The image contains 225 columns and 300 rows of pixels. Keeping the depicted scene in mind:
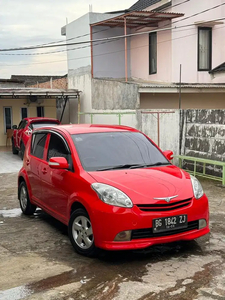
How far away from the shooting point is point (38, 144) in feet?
22.9

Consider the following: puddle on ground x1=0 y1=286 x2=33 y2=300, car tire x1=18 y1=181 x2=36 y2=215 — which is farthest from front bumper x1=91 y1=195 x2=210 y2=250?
car tire x1=18 y1=181 x2=36 y2=215

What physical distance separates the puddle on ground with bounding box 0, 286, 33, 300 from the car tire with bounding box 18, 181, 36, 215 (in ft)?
9.99

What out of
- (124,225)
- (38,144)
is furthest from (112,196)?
(38,144)

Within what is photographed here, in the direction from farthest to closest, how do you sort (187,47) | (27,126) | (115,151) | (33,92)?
1. (33,92)
2. (187,47)
3. (27,126)
4. (115,151)

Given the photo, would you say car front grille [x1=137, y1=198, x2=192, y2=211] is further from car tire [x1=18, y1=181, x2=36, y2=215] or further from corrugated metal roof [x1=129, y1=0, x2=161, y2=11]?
corrugated metal roof [x1=129, y1=0, x2=161, y2=11]

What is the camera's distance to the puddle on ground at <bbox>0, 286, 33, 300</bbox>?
396cm

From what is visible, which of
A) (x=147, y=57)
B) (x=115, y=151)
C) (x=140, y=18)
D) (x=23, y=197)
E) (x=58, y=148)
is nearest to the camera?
(x=115, y=151)

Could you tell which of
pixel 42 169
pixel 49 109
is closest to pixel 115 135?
pixel 42 169

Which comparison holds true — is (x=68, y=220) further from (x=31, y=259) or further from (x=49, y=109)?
(x=49, y=109)

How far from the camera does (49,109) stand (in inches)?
887

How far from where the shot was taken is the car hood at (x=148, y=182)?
476cm

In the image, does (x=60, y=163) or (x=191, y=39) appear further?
(x=191, y=39)

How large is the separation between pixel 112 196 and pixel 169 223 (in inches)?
30.0

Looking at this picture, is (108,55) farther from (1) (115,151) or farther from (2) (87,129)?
(1) (115,151)
